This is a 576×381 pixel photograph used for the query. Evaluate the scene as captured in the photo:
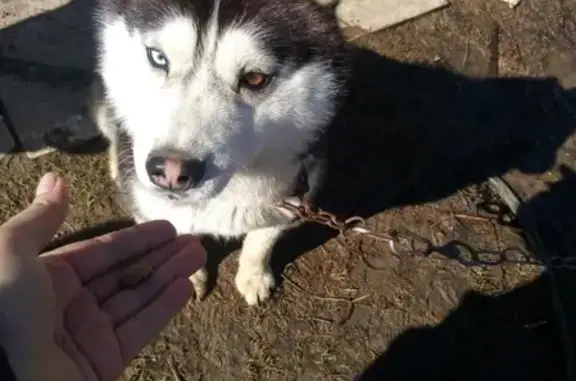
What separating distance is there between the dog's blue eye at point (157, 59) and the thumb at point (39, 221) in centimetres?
39

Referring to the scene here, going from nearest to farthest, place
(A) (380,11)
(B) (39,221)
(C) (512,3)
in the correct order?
(B) (39,221), (A) (380,11), (C) (512,3)

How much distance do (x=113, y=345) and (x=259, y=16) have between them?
0.93 m

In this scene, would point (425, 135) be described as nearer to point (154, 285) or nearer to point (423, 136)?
point (423, 136)

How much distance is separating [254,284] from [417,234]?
0.75 metres

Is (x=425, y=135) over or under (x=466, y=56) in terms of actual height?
under

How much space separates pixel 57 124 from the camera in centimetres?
311

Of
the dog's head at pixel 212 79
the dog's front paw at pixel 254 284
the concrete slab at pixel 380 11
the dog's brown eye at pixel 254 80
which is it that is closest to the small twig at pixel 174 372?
the dog's front paw at pixel 254 284

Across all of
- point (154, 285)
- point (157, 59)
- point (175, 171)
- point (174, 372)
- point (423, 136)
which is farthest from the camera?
point (423, 136)

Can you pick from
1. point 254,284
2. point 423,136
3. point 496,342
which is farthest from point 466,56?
point 254,284

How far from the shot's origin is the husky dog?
6.13 feet

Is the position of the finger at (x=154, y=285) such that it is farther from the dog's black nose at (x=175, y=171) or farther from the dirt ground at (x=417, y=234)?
the dirt ground at (x=417, y=234)

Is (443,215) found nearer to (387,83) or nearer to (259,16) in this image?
(387,83)

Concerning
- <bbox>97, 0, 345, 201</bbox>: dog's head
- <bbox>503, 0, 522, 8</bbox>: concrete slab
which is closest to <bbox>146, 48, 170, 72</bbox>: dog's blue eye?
<bbox>97, 0, 345, 201</bbox>: dog's head

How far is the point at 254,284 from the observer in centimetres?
285
